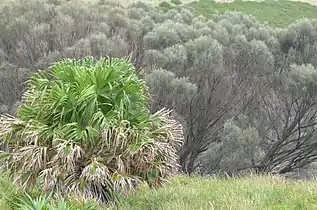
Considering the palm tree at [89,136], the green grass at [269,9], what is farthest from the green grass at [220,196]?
the green grass at [269,9]

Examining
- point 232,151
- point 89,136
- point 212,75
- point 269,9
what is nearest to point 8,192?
point 89,136

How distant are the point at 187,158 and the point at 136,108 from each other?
1176 centimetres

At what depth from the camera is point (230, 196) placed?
784cm

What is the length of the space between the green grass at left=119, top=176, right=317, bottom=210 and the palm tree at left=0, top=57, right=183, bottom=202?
0.43m

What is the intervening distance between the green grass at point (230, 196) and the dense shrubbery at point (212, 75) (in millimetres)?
8706

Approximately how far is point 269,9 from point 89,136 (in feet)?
158

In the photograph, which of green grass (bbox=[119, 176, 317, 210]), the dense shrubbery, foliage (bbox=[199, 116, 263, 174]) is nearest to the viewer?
green grass (bbox=[119, 176, 317, 210])

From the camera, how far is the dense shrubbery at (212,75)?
18984mm

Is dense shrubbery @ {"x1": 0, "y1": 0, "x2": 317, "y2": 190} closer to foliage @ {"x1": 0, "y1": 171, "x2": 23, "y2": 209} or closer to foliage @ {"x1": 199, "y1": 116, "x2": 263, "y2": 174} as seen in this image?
foliage @ {"x1": 199, "y1": 116, "x2": 263, "y2": 174}

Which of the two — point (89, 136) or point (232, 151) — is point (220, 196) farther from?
point (232, 151)

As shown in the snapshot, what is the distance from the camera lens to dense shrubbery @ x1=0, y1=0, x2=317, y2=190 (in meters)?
19.0

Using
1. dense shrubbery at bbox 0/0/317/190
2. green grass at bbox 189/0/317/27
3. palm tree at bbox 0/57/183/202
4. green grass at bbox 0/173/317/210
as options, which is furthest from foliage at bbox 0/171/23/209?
green grass at bbox 189/0/317/27

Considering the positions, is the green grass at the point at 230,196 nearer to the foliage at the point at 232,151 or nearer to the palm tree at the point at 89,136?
the palm tree at the point at 89,136

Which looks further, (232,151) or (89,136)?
(232,151)
